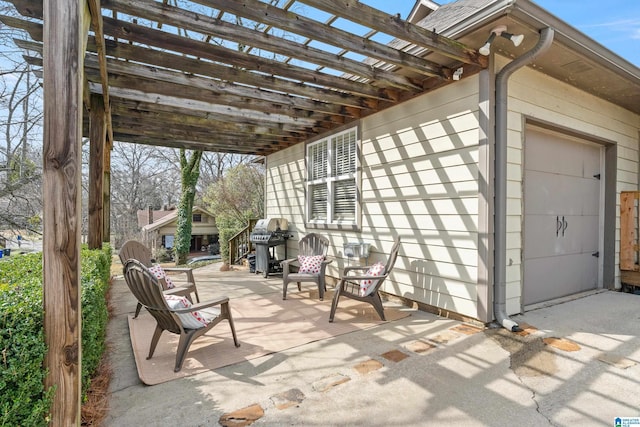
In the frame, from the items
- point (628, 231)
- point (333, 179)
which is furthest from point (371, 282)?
point (628, 231)

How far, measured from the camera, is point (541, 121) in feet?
12.5

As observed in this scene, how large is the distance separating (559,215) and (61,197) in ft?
16.9

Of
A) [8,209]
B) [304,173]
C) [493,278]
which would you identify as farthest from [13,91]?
[493,278]

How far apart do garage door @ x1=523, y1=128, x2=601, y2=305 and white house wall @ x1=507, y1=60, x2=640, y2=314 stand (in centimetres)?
23

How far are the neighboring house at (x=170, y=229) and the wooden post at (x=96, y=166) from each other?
17.8 m

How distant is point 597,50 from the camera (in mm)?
3326

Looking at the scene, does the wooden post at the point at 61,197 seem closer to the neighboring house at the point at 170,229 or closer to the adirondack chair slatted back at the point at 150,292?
the adirondack chair slatted back at the point at 150,292

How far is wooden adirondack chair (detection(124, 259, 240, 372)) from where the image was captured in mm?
2542

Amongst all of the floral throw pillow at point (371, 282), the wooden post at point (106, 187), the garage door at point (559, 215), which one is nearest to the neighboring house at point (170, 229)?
the wooden post at point (106, 187)

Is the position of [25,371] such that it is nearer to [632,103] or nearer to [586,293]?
[586,293]

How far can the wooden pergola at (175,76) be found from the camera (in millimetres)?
1502

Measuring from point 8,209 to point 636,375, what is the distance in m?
9.40

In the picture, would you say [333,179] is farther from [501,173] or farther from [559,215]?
[559,215]

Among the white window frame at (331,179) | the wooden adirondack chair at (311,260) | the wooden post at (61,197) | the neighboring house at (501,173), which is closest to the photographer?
the wooden post at (61,197)
